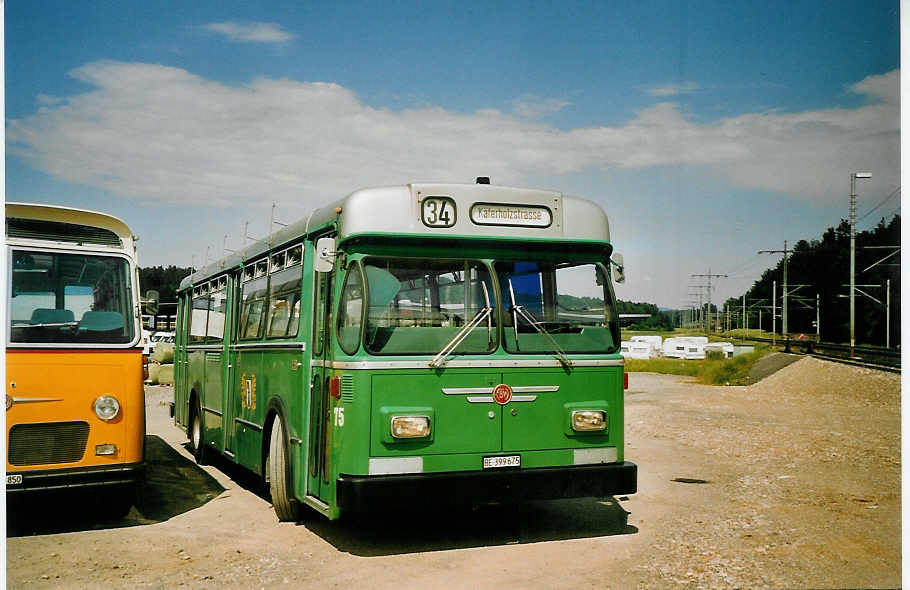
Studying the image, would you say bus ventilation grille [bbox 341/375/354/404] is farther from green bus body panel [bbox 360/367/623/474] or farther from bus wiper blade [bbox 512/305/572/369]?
bus wiper blade [bbox 512/305/572/369]

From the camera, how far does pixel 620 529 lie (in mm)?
8484

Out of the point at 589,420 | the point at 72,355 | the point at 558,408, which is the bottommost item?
the point at 589,420

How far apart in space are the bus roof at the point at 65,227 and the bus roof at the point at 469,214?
1.89m

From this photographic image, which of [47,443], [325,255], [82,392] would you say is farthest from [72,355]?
[325,255]

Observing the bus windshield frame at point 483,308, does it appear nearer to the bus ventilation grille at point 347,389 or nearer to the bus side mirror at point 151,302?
the bus ventilation grille at point 347,389

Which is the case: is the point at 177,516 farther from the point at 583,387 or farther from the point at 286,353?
the point at 583,387

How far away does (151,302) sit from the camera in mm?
9430

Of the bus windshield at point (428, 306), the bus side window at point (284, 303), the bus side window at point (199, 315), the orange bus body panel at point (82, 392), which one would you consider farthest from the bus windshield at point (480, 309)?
the bus side window at point (199, 315)

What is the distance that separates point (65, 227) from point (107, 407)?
1.73 metres

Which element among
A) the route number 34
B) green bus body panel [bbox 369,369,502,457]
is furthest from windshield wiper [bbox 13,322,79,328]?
the route number 34

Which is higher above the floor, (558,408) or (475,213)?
(475,213)

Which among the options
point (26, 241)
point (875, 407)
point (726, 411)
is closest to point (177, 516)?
point (26, 241)

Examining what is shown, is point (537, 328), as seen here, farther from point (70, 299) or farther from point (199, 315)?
point (199, 315)

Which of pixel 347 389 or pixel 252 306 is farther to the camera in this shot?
pixel 252 306
